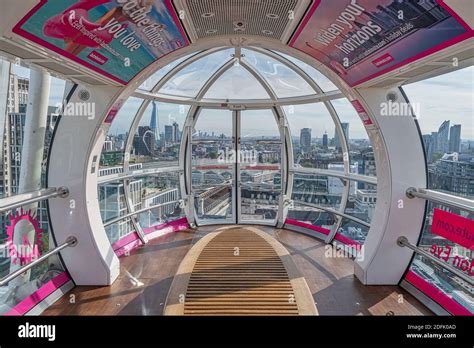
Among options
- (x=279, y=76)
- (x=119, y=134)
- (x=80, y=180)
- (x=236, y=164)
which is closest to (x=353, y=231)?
(x=236, y=164)

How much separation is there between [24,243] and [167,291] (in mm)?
2099

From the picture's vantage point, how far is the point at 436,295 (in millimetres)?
4051

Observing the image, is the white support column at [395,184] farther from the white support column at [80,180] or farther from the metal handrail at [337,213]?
the white support column at [80,180]

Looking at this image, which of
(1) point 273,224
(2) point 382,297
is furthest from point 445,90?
(1) point 273,224

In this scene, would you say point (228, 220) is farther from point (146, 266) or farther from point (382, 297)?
point (382, 297)

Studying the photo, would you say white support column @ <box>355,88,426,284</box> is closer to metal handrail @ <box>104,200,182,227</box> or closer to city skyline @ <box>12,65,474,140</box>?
city skyline @ <box>12,65,474,140</box>

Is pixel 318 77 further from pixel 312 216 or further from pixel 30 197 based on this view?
pixel 30 197

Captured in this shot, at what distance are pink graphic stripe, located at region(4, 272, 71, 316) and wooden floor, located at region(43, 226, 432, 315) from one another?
0.20 meters

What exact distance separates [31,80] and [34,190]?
155cm

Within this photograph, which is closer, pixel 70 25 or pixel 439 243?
pixel 70 25

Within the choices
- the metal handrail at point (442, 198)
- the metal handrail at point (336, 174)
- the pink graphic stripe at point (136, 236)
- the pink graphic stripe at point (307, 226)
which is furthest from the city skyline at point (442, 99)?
the pink graphic stripe at point (307, 226)

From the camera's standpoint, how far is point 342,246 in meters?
6.50
